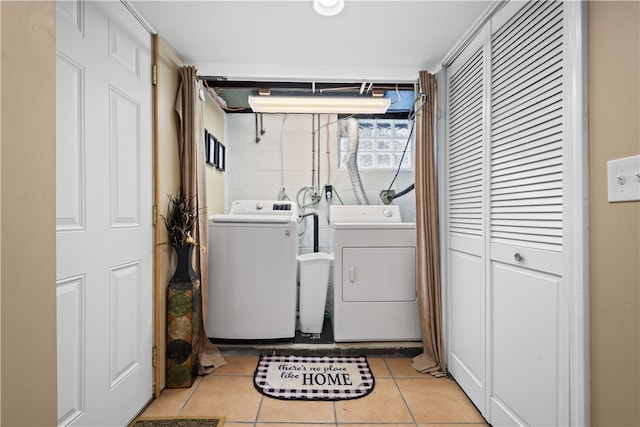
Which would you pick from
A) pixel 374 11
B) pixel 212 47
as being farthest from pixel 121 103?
pixel 374 11

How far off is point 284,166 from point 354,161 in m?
0.69

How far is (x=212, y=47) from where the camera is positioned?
1.90m

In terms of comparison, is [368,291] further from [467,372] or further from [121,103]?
[121,103]

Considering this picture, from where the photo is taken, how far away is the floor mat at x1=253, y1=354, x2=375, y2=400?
71.9 inches

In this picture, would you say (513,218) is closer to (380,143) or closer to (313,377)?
(313,377)

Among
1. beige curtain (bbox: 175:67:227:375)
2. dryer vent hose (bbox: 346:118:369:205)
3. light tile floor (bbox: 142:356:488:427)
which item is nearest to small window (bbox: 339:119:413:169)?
dryer vent hose (bbox: 346:118:369:205)

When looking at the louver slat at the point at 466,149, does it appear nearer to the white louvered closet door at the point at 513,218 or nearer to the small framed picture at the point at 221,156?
the white louvered closet door at the point at 513,218

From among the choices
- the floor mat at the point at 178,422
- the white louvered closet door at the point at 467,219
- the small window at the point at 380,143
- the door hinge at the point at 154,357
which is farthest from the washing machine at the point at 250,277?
the small window at the point at 380,143

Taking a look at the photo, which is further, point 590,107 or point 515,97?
point 515,97

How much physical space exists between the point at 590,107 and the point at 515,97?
0.42 metres

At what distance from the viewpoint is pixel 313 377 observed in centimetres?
199

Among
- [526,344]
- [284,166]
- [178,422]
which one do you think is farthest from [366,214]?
[178,422]

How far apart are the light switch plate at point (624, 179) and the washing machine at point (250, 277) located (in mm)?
1777

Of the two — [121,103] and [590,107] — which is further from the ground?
[121,103]
